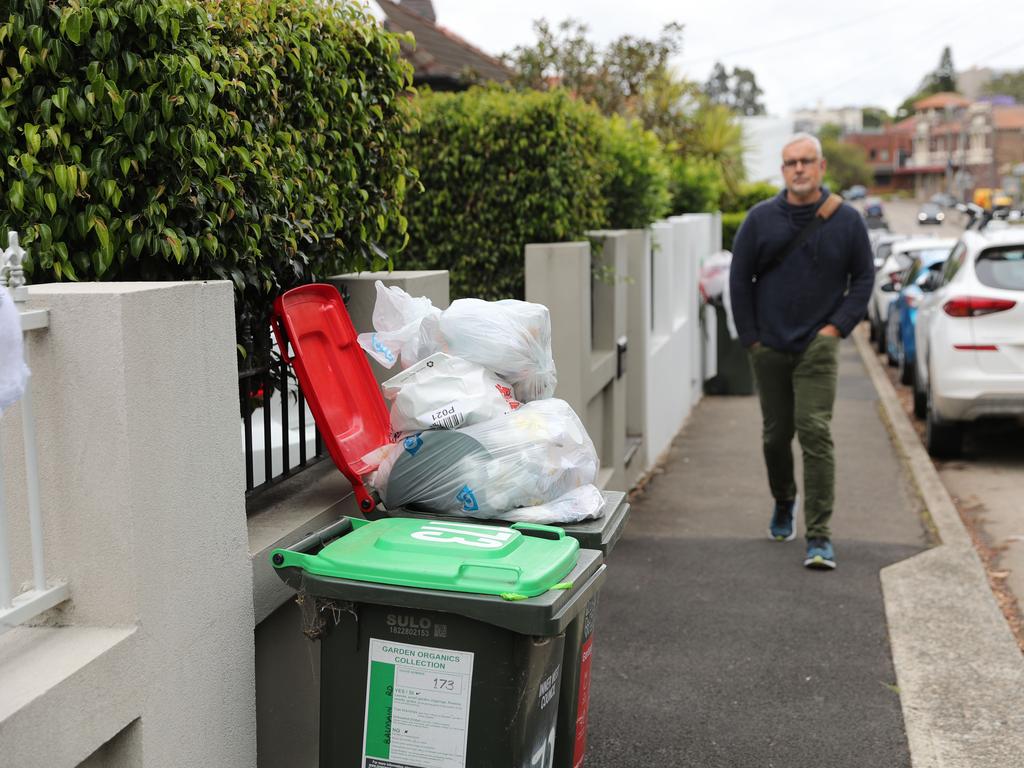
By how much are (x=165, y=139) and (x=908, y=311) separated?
11.6 metres

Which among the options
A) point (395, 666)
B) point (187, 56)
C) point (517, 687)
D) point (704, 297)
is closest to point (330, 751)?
point (395, 666)

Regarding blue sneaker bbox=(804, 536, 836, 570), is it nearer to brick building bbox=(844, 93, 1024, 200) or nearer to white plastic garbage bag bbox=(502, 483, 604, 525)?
white plastic garbage bag bbox=(502, 483, 604, 525)

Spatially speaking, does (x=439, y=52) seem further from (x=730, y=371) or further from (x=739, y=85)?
(x=739, y=85)

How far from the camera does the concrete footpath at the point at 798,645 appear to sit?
4.25 metres

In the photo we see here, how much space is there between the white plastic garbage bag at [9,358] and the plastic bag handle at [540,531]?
4.43 ft

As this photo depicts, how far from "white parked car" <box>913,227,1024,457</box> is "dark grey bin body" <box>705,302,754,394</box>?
3.56m

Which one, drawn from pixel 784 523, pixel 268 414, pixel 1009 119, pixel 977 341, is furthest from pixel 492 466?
pixel 1009 119

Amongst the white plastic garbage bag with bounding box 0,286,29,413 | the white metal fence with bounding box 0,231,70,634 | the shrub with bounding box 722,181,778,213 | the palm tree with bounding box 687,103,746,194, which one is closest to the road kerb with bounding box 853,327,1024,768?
the white metal fence with bounding box 0,231,70,634

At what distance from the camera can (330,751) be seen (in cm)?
291

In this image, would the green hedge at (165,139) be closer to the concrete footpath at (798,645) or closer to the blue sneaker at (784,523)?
the concrete footpath at (798,645)

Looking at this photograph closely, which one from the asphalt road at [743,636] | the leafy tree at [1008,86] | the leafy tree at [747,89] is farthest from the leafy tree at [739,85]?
the asphalt road at [743,636]

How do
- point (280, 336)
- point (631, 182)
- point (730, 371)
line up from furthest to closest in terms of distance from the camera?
1. point (730, 371)
2. point (631, 182)
3. point (280, 336)

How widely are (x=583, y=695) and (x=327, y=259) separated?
173cm

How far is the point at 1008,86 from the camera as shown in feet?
450
